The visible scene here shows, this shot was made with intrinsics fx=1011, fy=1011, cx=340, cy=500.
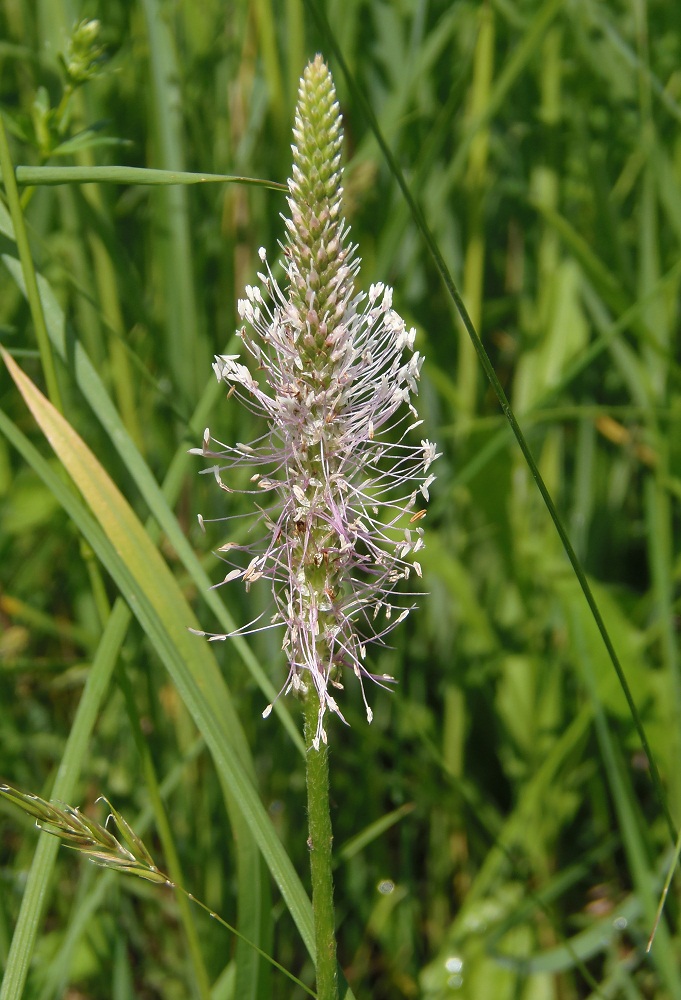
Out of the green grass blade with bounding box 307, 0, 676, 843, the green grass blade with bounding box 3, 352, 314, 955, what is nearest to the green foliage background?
the green grass blade with bounding box 3, 352, 314, 955

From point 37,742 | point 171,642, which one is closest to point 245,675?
point 37,742

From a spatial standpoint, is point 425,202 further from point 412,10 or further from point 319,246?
point 319,246

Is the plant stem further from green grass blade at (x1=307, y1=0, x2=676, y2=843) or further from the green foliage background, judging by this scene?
the green foliage background

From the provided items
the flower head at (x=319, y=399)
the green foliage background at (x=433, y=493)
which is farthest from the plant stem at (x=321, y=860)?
the green foliage background at (x=433, y=493)

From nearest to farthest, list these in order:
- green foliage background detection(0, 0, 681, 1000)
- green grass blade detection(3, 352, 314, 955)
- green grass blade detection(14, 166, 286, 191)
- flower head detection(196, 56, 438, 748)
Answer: flower head detection(196, 56, 438, 748)
green grass blade detection(14, 166, 286, 191)
green grass blade detection(3, 352, 314, 955)
green foliage background detection(0, 0, 681, 1000)

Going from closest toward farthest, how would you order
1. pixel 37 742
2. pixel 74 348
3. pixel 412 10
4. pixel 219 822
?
pixel 74 348, pixel 219 822, pixel 37 742, pixel 412 10
